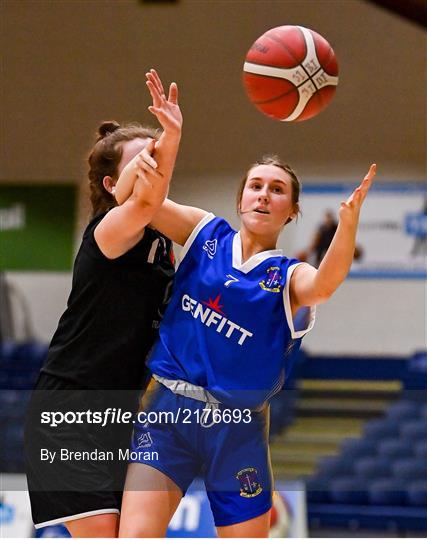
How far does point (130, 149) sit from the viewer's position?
112 inches

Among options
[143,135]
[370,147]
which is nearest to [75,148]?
[370,147]

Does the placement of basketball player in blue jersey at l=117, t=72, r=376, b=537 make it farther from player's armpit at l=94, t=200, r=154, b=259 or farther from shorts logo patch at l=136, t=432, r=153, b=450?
player's armpit at l=94, t=200, r=154, b=259

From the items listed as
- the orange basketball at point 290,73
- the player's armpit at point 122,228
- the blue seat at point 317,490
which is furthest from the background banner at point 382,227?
the player's armpit at point 122,228

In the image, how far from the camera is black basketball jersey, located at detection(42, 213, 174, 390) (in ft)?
8.98

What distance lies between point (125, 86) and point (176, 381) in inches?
257

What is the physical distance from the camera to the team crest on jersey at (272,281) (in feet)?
9.41

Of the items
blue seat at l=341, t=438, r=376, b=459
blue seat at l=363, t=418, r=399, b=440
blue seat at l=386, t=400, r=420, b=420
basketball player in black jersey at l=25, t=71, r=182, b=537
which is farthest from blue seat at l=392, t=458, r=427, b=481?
basketball player in black jersey at l=25, t=71, r=182, b=537

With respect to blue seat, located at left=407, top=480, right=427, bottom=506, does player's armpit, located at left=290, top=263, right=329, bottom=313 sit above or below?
above

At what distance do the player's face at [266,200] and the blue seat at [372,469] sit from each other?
189 inches

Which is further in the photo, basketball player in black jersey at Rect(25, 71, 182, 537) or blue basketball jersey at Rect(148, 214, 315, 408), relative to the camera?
blue basketball jersey at Rect(148, 214, 315, 408)

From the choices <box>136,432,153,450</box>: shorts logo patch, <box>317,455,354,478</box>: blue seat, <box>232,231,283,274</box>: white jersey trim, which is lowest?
<box>317,455,354,478</box>: blue seat

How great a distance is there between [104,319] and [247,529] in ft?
2.47

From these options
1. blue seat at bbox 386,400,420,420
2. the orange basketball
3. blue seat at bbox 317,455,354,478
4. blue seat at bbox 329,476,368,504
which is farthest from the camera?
blue seat at bbox 386,400,420,420

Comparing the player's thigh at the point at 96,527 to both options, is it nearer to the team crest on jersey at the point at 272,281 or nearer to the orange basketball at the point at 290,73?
the team crest on jersey at the point at 272,281
